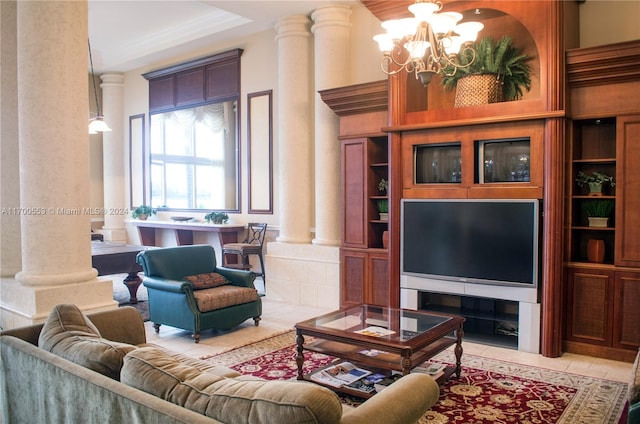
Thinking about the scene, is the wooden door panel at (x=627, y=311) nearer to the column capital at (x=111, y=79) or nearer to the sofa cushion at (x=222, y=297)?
the sofa cushion at (x=222, y=297)

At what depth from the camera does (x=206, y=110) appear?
27.9 ft

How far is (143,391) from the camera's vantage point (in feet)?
5.75

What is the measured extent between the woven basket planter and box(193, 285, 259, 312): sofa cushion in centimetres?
289

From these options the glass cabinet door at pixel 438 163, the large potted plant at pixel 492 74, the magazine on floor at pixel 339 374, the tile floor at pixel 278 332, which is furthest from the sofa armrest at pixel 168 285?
the large potted plant at pixel 492 74

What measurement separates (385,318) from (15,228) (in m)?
3.28

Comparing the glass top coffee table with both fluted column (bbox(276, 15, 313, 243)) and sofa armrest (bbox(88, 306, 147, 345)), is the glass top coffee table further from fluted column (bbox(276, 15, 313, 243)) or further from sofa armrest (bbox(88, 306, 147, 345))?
fluted column (bbox(276, 15, 313, 243))

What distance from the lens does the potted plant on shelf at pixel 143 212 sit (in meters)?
9.28

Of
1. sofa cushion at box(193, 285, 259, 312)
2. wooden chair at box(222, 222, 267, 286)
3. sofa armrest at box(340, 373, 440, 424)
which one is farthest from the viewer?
wooden chair at box(222, 222, 267, 286)

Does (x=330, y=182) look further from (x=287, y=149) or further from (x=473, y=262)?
(x=473, y=262)

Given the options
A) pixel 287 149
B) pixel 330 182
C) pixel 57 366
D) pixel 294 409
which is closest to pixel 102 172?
pixel 287 149

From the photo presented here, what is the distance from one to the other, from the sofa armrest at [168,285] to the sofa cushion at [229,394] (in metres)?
2.79

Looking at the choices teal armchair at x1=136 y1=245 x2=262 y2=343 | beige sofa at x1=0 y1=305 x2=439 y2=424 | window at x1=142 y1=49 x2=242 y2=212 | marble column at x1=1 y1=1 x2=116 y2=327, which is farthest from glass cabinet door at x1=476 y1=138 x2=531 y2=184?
window at x1=142 y1=49 x2=242 y2=212

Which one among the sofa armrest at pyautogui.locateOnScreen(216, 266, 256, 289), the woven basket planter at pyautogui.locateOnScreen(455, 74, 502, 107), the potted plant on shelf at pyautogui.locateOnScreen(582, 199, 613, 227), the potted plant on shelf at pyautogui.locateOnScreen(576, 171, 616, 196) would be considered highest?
the woven basket planter at pyautogui.locateOnScreen(455, 74, 502, 107)

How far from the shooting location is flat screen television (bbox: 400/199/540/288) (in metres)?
4.39
